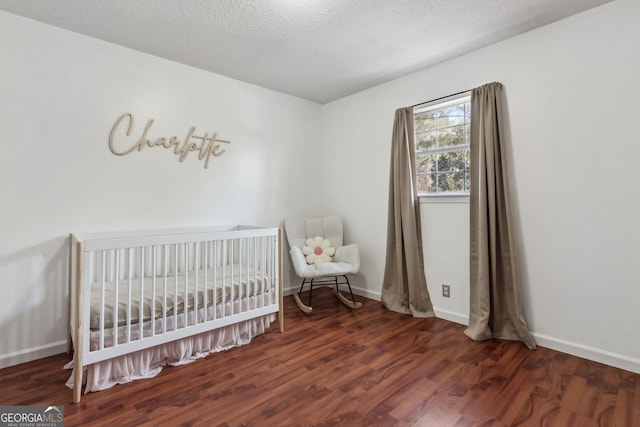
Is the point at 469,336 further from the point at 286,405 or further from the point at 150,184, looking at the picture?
the point at 150,184

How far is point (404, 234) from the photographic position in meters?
3.02

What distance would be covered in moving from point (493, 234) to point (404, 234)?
0.81 metres

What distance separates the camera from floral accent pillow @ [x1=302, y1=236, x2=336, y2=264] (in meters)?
3.34

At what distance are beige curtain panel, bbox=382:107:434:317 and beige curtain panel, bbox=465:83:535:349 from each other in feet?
1.83

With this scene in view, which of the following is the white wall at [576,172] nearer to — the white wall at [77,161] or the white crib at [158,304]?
the white crib at [158,304]

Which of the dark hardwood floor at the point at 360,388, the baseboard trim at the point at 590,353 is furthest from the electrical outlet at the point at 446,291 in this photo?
the baseboard trim at the point at 590,353

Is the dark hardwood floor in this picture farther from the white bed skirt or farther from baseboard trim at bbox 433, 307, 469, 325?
baseboard trim at bbox 433, 307, 469, 325

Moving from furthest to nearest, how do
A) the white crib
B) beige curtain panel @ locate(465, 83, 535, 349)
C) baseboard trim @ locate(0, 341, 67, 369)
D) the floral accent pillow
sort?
the floral accent pillow → beige curtain panel @ locate(465, 83, 535, 349) → baseboard trim @ locate(0, 341, 67, 369) → the white crib

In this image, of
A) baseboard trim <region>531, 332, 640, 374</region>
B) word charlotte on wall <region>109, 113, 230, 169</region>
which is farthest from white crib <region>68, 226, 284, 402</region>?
baseboard trim <region>531, 332, 640, 374</region>

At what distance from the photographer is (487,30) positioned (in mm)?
2297

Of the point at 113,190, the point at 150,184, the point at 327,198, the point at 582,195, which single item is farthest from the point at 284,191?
the point at 582,195

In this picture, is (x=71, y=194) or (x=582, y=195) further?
(x=71, y=194)

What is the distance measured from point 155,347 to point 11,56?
2171 millimetres

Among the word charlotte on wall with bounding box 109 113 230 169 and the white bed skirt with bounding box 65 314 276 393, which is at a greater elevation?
the word charlotte on wall with bounding box 109 113 230 169
